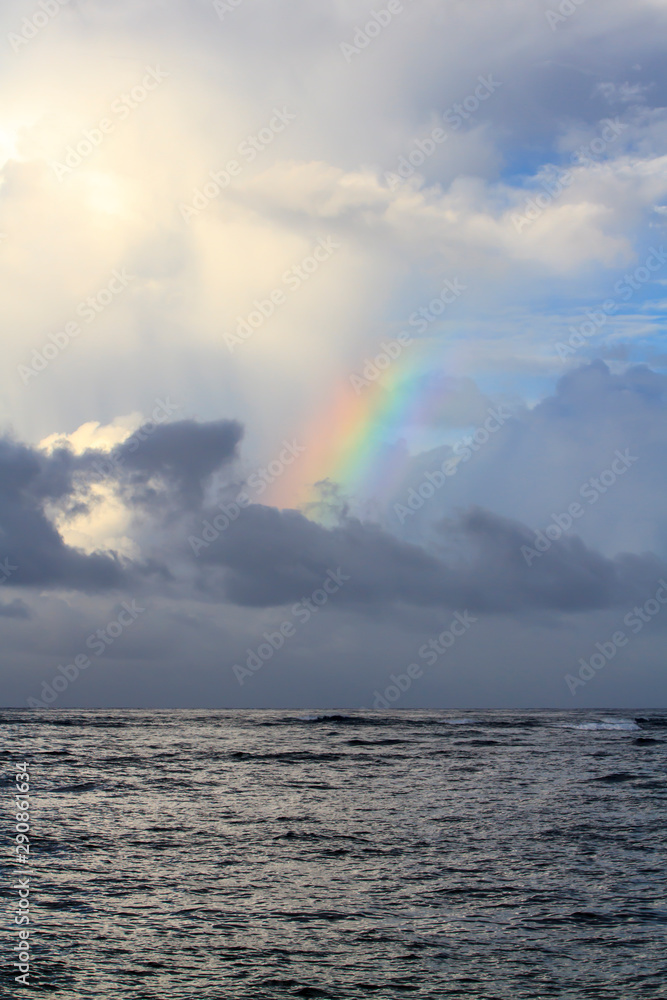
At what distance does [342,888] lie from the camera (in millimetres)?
17297

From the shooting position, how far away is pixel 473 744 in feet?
211

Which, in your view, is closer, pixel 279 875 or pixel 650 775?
pixel 279 875

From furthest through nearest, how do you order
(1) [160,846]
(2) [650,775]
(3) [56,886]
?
(2) [650,775]
(1) [160,846]
(3) [56,886]

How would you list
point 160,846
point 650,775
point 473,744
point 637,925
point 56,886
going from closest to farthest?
point 637,925 → point 56,886 → point 160,846 → point 650,775 → point 473,744

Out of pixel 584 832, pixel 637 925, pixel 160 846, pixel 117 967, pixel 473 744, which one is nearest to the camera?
pixel 117 967

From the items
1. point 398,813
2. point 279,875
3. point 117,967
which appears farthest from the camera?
point 398,813

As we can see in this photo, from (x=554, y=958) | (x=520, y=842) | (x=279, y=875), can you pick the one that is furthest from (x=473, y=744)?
(x=554, y=958)

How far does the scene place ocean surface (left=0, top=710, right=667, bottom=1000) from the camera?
471 inches

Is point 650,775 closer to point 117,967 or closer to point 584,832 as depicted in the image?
point 584,832

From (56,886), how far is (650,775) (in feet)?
111

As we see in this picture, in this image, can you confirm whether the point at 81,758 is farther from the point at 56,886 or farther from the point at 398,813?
the point at 56,886

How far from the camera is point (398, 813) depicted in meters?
27.5

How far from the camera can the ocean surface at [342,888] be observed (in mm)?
11969

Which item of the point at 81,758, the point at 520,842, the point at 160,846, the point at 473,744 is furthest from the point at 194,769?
the point at 473,744
